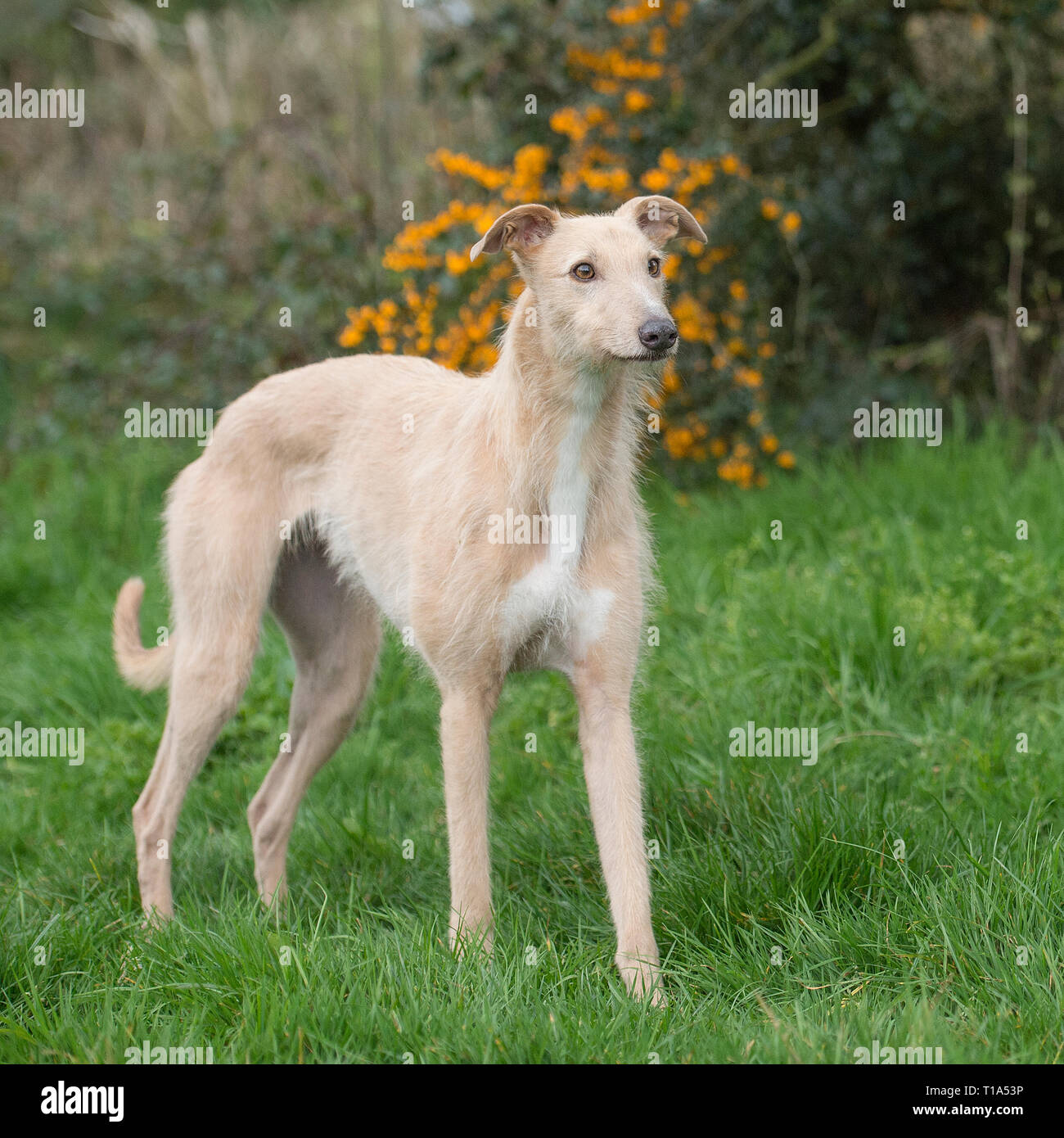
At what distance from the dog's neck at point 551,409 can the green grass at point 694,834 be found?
0.87 meters

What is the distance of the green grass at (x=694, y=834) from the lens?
3.26 m

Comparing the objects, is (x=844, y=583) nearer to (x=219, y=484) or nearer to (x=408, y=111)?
(x=219, y=484)

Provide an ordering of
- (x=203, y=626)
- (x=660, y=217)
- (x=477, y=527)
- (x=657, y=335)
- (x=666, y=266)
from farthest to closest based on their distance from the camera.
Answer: (x=666, y=266)
(x=203, y=626)
(x=660, y=217)
(x=477, y=527)
(x=657, y=335)

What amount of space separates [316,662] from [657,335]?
2022mm

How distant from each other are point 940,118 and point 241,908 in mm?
6432

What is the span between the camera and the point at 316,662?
15.7 feet

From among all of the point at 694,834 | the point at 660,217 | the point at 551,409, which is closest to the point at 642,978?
the point at 694,834

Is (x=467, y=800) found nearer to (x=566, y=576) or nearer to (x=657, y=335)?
(x=566, y=576)

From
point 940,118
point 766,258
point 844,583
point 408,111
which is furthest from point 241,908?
point 408,111

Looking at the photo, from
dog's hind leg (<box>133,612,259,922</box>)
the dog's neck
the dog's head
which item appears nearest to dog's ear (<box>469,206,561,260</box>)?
the dog's head

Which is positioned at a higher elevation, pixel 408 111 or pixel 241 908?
pixel 408 111
